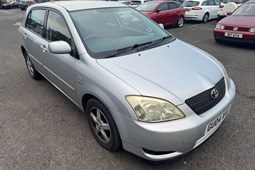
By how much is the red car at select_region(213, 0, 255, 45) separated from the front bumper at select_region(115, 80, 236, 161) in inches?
199

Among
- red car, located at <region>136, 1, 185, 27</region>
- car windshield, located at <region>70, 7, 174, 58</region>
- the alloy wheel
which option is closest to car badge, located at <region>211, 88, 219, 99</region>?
car windshield, located at <region>70, 7, 174, 58</region>

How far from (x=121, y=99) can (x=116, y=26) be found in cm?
138

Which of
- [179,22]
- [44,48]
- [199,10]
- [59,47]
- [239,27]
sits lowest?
[179,22]

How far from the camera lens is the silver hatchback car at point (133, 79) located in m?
2.04

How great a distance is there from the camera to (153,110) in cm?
203

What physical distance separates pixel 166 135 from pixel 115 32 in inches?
63.6

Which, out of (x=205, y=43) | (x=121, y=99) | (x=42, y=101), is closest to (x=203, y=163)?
(x=121, y=99)

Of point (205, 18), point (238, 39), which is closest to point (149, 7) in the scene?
point (205, 18)

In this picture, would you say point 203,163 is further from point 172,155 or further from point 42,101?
point 42,101

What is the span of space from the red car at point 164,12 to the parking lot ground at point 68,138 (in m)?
6.37

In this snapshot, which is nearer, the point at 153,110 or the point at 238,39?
the point at 153,110

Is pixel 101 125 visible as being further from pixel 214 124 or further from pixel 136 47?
pixel 214 124

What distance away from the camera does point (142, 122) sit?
201 centimetres

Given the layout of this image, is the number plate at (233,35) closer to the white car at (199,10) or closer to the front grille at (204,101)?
→ the front grille at (204,101)
